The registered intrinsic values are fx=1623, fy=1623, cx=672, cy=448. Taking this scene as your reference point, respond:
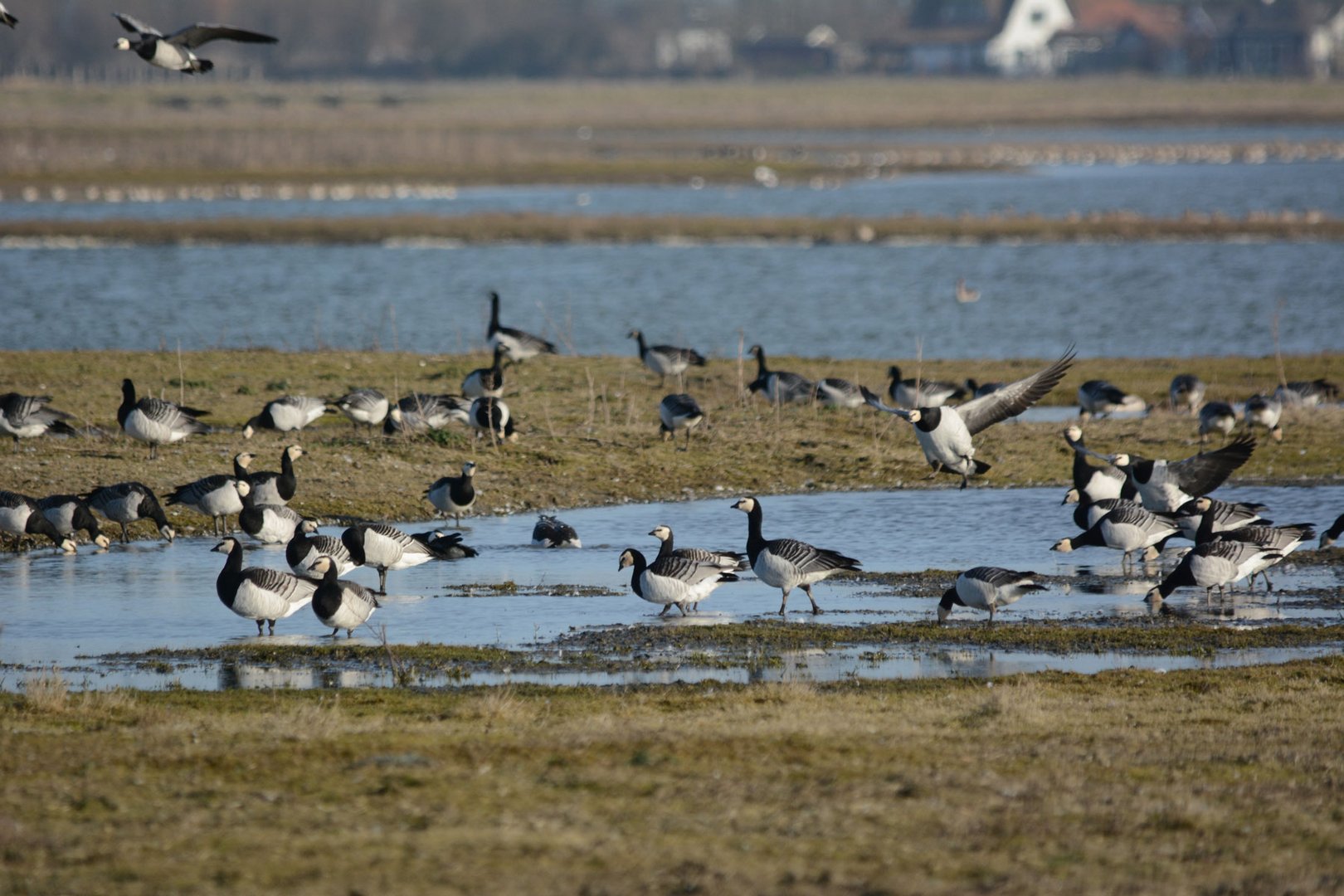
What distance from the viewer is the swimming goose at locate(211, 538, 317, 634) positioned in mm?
14805

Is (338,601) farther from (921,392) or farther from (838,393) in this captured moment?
(921,392)

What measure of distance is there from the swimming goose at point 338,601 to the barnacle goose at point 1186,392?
54.5 feet

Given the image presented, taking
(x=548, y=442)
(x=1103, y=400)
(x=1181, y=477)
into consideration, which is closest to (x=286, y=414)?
(x=548, y=442)

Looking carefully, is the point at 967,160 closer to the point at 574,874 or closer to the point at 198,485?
the point at 198,485

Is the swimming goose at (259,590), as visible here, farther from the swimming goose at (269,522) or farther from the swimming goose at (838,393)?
the swimming goose at (838,393)

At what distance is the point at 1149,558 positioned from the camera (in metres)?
18.4

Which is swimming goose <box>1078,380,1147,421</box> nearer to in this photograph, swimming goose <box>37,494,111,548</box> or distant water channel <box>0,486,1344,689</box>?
distant water channel <box>0,486,1344,689</box>

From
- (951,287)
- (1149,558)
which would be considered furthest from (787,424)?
(951,287)

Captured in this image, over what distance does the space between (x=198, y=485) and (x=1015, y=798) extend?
12.8 m

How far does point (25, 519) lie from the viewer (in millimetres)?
18406

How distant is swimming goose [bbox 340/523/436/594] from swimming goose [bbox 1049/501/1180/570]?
7.00m

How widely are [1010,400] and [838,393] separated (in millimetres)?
7647

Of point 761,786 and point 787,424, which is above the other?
point 787,424

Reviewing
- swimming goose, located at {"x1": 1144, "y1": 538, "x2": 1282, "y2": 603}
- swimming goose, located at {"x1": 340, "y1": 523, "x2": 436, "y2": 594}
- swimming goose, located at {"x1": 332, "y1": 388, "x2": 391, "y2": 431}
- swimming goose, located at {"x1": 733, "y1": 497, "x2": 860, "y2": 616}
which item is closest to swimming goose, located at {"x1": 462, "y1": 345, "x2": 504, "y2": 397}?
swimming goose, located at {"x1": 332, "y1": 388, "x2": 391, "y2": 431}
